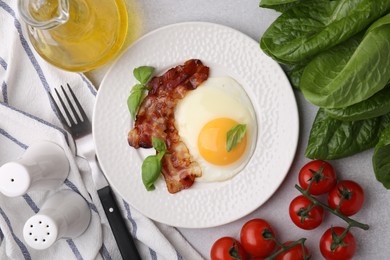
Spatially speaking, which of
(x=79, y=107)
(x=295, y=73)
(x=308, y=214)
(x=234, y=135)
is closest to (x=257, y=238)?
(x=308, y=214)

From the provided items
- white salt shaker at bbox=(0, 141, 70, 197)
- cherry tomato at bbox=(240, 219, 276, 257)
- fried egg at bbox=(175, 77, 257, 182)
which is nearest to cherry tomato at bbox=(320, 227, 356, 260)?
cherry tomato at bbox=(240, 219, 276, 257)

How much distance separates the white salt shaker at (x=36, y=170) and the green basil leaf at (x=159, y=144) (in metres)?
0.22

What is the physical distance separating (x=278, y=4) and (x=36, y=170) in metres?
0.60

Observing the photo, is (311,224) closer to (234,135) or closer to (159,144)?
(234,135)

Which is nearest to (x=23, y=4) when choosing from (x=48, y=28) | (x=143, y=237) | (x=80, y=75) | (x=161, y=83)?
(x=48, y=28)

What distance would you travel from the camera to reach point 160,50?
4.49 ft

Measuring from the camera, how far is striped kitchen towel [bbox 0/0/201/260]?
1407 millimetres

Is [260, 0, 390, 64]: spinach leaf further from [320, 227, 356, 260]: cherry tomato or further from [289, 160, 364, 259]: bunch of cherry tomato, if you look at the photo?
[320, 227, 356, 260]: cherry tomato

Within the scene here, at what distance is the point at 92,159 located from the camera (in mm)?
1402

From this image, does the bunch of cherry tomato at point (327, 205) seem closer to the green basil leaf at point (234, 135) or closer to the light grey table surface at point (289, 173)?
the light grey table surface at point (289, 173)

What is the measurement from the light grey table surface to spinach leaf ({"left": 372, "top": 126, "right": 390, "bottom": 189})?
0.36 feet

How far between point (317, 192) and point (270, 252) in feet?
0.56

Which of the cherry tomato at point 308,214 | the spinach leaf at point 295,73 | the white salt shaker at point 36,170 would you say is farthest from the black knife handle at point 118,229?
the spinach leaf at point 295,73

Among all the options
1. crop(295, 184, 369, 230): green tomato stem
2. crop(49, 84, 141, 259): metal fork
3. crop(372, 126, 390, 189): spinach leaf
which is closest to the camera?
crop(372, 126, 390, 189): spinach leaf
